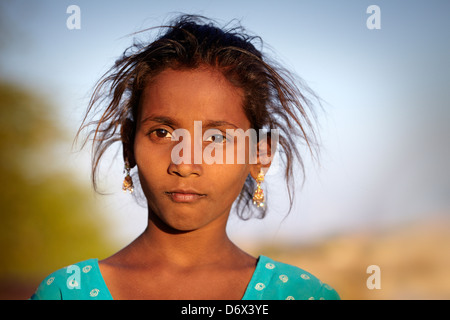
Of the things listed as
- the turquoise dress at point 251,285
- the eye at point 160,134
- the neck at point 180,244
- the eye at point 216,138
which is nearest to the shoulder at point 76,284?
the turquoise dress at point 251,285

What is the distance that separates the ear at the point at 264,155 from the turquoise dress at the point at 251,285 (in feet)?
1.15

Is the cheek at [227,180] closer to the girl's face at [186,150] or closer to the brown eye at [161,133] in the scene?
the girl's face at [186,150]

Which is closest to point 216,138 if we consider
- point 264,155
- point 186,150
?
point 186,150

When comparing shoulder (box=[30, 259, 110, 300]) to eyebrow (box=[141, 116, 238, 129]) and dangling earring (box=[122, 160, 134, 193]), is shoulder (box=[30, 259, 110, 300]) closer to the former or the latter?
dangling earring (box=[122, 160, 134, 193])

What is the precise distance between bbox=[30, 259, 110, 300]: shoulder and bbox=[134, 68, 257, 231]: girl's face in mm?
330

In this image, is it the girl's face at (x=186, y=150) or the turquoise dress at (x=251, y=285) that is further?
the turquoise dress at (x=251, y=285)

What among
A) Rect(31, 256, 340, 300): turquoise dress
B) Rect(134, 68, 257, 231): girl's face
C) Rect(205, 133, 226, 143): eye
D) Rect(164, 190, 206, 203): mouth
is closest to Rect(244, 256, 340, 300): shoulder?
Rect(31, 256, 340, 300): turquoise dress

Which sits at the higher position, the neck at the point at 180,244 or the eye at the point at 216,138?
the eye at the point at 216,138

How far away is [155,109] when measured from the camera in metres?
1.91

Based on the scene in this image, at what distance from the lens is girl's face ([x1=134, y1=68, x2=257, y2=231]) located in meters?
1.82

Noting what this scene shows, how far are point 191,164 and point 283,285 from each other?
62 cm

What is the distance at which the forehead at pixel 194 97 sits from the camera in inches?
72.2
